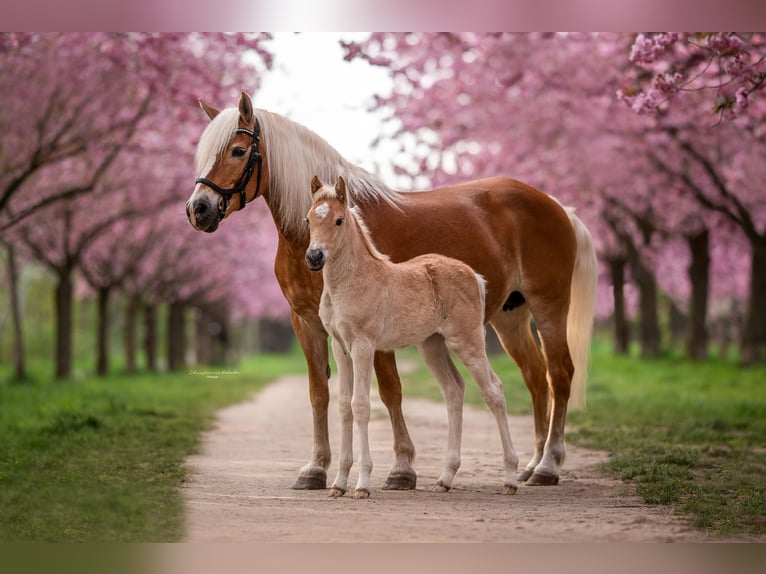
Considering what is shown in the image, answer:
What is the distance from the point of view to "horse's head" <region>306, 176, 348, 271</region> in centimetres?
464

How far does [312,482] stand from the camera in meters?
5.34

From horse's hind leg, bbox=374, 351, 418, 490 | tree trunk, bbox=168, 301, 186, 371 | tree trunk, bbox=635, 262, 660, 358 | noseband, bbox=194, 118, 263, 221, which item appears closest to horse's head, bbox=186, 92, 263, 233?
noseband, bbox=194, 118, 263, 221

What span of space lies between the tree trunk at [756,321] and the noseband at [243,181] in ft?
34.8

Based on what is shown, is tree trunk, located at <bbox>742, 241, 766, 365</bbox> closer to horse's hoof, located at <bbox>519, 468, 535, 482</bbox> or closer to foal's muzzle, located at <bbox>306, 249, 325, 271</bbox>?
horse's hoof, located at <bbox>519, 468, 535, 482</bbox>

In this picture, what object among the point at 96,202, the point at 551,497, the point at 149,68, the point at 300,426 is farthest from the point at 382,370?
the point at 96,202

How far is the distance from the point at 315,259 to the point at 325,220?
21 cm

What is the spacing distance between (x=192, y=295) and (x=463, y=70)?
32.4 ft

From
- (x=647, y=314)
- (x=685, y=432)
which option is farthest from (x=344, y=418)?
(x=647, y=314)

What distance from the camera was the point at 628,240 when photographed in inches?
688

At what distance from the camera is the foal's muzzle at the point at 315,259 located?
4602 mm

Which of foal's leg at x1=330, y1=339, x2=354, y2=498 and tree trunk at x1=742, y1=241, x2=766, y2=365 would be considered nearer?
foal's leg at x1=330, y1=339, x2=354, y2=498

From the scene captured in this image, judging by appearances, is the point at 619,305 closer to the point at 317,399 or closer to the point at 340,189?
the point at 317,399

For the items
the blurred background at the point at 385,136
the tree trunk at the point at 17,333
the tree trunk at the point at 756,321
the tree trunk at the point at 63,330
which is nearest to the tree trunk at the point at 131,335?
the blurred background at the point at 385,136

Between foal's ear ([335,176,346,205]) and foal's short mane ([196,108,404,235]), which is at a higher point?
foal's short mane ([196,108,404,235])
